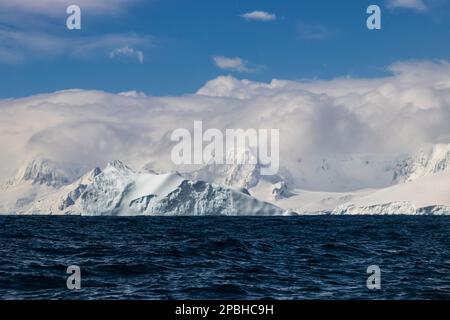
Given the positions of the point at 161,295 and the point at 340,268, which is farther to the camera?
the point at 340,268

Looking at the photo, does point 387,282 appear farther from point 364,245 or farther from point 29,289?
point 364,245

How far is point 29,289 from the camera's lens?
86.8ft

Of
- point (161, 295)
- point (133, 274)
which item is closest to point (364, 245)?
point (133, 274)

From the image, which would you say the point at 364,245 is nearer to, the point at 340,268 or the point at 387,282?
the point at 340,268

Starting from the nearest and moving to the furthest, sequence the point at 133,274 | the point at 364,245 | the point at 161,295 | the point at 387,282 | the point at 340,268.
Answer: the point at 161,295 → the point at 387,282 → the point at 133,274 → the point at 340,268 → the point at 364,245

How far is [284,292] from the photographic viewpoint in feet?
85.7

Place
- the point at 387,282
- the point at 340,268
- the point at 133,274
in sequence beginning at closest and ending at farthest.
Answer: the point at 387,282
the point at 133,274
the point at 340,268

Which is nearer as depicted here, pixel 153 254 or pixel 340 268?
pixel 340 268
